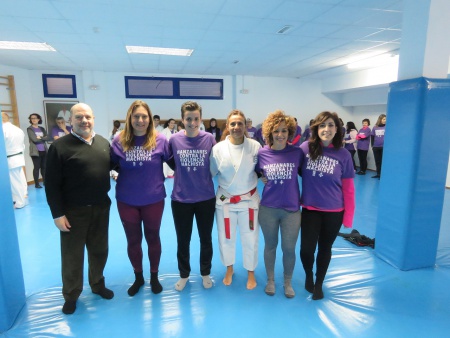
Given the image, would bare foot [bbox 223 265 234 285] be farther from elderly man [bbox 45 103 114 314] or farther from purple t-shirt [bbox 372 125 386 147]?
purple t-shirt [bbox 372 125 386 147]

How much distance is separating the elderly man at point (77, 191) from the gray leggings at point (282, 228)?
51.3 inches

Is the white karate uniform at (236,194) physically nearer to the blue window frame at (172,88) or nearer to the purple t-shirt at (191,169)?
the purple t-shirt at (191,169)

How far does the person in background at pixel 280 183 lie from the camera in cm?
221

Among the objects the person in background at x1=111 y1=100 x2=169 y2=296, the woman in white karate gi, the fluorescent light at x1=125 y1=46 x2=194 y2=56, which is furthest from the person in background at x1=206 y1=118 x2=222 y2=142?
the person in background at x1=111 y1=100 x2=169 y2=296

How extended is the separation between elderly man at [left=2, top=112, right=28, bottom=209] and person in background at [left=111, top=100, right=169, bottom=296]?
134 inches

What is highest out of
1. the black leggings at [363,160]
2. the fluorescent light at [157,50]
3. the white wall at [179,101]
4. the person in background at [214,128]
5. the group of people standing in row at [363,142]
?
the fluorescent light at [157,50]

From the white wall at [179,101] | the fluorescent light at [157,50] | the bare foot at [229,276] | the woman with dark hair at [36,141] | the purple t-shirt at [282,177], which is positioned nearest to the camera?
the purple t-shirt at [282,177]

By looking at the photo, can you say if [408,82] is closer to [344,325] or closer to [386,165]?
[386,165]

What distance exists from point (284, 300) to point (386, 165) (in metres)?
1.79

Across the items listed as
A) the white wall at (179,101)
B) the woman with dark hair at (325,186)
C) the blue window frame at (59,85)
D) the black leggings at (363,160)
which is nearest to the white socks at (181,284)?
the woman with dark hair at (325,186)

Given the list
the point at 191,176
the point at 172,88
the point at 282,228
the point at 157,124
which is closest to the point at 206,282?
the point at 282,228

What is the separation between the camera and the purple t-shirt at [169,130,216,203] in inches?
88.5

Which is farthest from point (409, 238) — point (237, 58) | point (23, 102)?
point (23, 102)

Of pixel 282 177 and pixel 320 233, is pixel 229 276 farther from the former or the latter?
pixel 282 177
